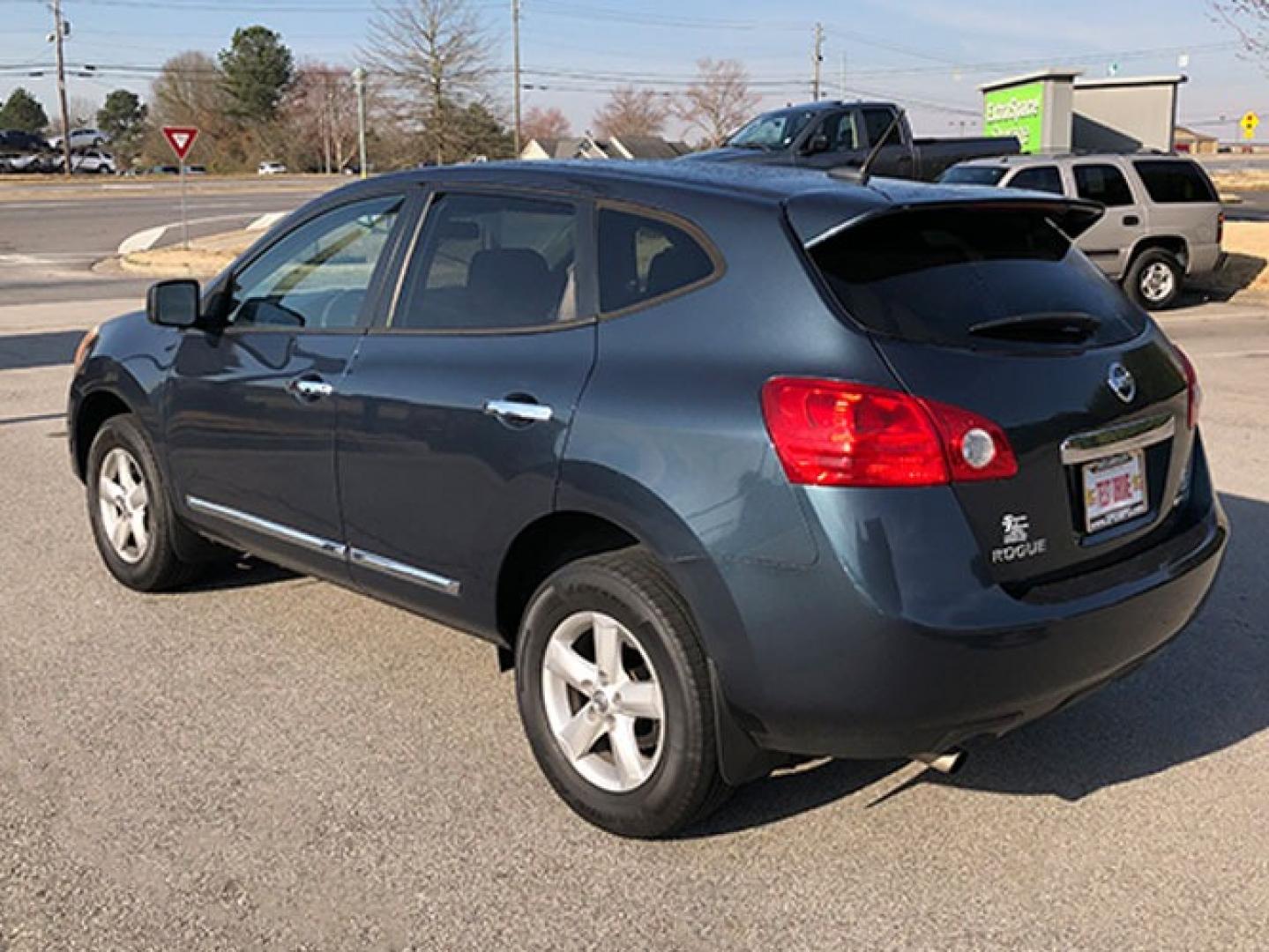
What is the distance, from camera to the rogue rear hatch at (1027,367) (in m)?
3.05

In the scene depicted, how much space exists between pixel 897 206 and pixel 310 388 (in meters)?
2.03

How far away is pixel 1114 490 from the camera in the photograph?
336 cm

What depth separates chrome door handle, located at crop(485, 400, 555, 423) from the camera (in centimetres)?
348

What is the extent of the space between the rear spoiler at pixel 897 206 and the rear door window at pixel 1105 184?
43.0 ft

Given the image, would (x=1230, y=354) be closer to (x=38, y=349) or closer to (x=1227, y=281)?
(x=1227, y=281)

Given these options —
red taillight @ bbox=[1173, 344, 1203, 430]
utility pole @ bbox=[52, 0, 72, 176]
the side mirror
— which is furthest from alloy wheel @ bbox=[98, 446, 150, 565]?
utility pole @ bbox=[52, 0, 72, 176]

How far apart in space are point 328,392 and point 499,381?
2.70ft

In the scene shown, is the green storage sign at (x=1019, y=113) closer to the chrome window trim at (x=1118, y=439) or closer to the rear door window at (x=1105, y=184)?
the rear door window at (x=1105, y=184)

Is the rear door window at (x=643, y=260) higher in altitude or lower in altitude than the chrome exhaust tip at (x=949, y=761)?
higher

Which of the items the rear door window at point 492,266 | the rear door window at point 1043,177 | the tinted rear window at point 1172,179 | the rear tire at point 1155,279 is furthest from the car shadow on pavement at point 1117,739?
the tinted rear window at point 1172,179

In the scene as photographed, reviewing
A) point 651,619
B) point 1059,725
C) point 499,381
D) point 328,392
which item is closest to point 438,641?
point 328,392

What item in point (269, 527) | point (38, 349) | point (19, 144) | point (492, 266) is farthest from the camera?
point (19, 144)

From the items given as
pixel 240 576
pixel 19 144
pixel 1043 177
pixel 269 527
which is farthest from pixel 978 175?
pixel 19 144

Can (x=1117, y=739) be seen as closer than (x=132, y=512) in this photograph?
Yes
